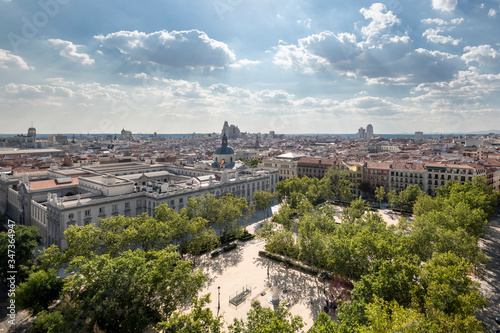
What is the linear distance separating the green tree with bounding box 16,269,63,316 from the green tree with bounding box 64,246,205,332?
4185 millimetres

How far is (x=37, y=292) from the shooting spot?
30.9m

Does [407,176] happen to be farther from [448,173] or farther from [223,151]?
[223,151]

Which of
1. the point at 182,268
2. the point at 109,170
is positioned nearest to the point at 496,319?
the point at 182,268

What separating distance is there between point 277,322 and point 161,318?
48.5ft

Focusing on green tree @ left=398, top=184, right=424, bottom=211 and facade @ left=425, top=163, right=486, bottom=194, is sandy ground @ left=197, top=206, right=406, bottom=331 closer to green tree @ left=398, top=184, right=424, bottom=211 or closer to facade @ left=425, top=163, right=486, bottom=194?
green tree @ left=398, top=184, right=424, bottom=211

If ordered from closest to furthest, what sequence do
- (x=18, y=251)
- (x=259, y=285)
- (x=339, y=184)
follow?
(x=18, y=251)
(x=259, y=285)
(x=339, y=184)

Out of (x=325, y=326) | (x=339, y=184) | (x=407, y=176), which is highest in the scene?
(x=407, y=176)

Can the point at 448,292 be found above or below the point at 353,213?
above

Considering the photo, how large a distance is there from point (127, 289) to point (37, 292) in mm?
12340

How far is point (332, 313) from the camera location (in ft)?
110

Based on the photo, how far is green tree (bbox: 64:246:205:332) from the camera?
2609 cm

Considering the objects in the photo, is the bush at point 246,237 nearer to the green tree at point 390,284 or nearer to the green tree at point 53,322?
the green tree at point 390,284

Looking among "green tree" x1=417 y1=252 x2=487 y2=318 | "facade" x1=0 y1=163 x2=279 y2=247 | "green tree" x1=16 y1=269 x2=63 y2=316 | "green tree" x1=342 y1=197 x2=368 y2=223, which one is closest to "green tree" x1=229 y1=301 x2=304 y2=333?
"green tree" x1=417 y1=252 x2=487 y2=318

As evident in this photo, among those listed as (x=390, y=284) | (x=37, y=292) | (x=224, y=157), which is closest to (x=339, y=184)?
(x=224, y=157)
